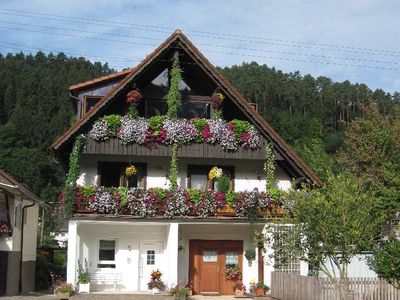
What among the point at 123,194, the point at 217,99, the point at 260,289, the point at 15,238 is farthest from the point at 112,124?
the point at 260,289

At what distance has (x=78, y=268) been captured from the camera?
2461 centimetres

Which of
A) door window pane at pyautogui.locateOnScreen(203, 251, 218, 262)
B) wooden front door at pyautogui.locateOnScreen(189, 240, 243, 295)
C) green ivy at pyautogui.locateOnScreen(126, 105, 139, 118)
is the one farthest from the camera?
door window pane at pyautogui.locateOnScreen(203, 251, 218, 262)

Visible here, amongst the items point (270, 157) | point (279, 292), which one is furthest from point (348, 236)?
point (270, 157)

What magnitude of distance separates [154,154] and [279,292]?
7200 millimetres

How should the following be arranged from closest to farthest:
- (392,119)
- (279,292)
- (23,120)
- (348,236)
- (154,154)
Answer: (348,236), (279,292), (154,154), (392,119), (23,120)

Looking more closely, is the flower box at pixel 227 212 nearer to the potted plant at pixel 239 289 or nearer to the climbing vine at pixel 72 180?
the potted plant at pixel 239 289

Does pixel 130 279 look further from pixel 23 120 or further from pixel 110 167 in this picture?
pixel 23 120

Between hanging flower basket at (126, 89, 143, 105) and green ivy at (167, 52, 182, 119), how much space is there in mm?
1262

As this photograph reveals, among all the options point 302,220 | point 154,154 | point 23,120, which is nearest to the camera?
point 302,220

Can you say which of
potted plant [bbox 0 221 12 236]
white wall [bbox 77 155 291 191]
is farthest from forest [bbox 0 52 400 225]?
potted plant [bbox 0 221 12 236]

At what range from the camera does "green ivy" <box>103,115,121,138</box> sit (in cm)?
2491

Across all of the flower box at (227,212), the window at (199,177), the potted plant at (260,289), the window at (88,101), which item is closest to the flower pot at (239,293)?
the potted plant at (260,289)

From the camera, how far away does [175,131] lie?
82.4ft

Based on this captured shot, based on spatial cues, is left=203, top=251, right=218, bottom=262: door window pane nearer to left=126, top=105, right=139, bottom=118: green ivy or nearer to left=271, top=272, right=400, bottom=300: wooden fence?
left=271, top=272, right=400, bottom=300: wooden fence
